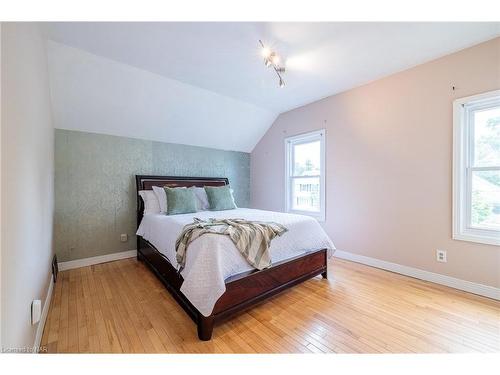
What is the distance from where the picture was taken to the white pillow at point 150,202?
3.08 m

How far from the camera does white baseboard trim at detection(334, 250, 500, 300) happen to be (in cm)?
Answer: 213

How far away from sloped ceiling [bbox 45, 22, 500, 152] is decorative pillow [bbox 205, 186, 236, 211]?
119cm

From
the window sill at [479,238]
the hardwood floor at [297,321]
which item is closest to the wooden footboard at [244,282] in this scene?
the hardwood floor at [297,321]

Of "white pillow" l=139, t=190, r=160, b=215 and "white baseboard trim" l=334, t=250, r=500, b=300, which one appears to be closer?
"white baseboard trim" l=334, t=250, r=500, b=300

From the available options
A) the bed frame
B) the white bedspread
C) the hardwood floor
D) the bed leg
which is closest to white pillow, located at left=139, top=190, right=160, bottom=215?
the bed frame

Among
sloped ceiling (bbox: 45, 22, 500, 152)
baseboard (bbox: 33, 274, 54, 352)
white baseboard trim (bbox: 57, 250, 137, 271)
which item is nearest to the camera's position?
baseboard (bbox: 33, 274, 54, 352)

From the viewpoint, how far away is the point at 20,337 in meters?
1.06

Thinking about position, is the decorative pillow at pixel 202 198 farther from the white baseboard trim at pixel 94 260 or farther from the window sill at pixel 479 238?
the window sill at pixel 479 238

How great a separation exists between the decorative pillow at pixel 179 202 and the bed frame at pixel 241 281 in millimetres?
554

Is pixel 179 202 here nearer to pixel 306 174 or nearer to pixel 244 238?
pixel 244 238

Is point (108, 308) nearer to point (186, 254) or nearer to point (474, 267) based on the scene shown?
point (186, 254)

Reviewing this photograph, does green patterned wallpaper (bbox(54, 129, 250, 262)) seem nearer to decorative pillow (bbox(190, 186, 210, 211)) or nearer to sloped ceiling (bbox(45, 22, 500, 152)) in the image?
sloped ceiling (bbox(45, 22, 500, 152))

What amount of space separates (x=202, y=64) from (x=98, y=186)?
2.28m
